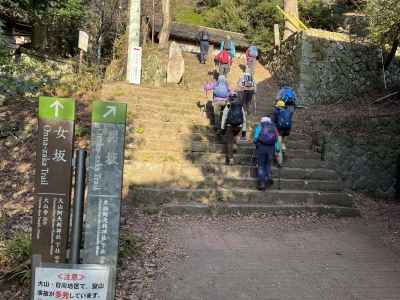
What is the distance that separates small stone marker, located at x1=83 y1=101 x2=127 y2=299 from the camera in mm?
3730

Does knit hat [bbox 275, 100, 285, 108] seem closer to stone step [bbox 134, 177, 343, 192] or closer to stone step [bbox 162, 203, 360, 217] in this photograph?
stone step [bbox 134, 177, 343, 192]

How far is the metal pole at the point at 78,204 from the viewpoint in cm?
376

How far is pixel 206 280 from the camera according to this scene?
497 centimetres

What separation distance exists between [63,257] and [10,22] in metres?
16.2

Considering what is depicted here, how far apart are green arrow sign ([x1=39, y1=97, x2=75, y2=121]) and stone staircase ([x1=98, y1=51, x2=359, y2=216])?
4117 millimetres

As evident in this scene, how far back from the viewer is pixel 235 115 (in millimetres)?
9109

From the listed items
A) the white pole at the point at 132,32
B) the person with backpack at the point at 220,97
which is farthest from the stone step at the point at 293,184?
the white pole at the point at 132,32

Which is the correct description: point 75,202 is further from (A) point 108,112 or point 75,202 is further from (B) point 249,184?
(B) point 249,184

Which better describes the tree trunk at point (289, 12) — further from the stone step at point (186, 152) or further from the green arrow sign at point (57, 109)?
the green arrow sign at point (57, 109)

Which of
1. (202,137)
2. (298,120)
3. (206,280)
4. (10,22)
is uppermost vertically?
(10,22)

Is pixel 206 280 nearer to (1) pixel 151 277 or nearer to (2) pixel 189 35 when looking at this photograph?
(1) pixel 151 277

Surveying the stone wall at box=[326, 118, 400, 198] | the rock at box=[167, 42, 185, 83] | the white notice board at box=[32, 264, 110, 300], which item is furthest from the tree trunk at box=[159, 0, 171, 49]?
the white notice board at box=[32, 264, 110, 300]

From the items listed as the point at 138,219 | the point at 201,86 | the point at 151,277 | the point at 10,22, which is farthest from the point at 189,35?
the point at 151,277

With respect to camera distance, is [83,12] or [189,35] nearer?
[83,12]
